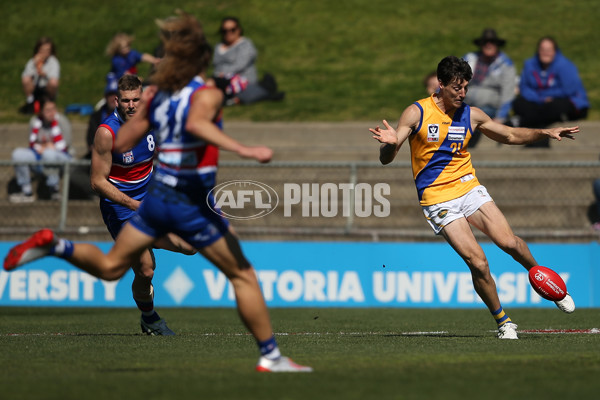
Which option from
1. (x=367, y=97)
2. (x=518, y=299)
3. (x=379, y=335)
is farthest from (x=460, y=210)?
(x=367, y=97)

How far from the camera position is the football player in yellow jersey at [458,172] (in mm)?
9375

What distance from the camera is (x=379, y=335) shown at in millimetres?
10102

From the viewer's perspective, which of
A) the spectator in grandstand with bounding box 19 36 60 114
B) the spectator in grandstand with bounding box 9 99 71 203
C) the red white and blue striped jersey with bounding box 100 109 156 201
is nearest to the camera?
the red white and blue striped jersey with bounding box 100 109 156 201

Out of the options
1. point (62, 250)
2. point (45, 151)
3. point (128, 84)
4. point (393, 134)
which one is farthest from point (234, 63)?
point (62, 250)

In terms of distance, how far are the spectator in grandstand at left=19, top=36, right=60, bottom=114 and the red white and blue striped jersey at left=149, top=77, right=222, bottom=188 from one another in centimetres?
1313

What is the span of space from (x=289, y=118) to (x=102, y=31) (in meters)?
8.91

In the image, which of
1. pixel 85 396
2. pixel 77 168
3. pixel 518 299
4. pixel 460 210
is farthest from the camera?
pixel 77 168

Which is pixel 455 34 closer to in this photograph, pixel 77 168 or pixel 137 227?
pixel 77 168

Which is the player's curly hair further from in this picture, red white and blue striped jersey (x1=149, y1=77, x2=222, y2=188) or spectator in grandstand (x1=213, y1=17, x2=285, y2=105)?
spectator in grandstand (x1=213, y1=17, x2=285, y2=105)

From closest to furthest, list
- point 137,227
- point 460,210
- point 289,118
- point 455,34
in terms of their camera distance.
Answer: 1. point 137,227
2. point 460,210
3. point 289,118
4. point 455,34

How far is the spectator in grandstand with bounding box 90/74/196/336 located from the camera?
9.80 m

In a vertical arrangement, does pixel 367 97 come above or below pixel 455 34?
below

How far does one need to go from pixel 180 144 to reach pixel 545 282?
157 inches

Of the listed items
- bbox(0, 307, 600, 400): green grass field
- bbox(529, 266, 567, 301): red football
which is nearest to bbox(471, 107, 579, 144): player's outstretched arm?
bbox(529, 266, 567, 301): red football
